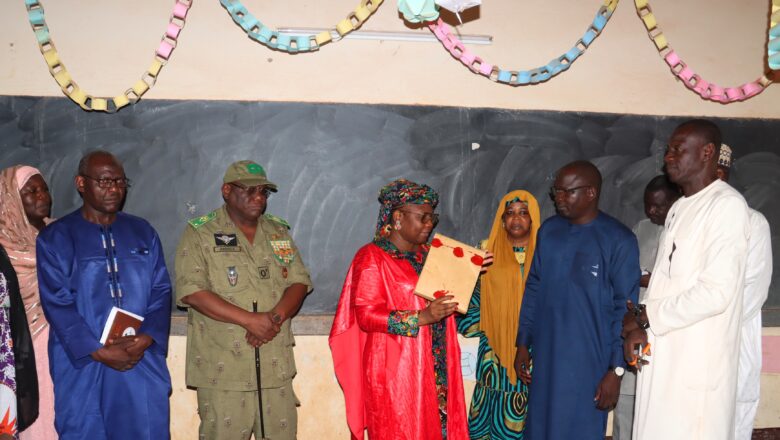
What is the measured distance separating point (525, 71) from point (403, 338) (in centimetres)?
235

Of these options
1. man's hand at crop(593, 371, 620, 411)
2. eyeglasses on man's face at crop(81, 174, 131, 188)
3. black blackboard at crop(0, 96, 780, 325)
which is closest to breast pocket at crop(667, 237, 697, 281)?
man's hand at crop(593, 371, 620, 411)

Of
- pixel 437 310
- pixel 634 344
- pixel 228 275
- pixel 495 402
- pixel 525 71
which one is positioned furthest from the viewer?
pixel 525 71

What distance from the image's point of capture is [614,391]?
3389 millimetres

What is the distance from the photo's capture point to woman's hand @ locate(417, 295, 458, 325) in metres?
3.30

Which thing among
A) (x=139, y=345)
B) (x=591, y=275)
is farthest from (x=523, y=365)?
(x=139, y=345)

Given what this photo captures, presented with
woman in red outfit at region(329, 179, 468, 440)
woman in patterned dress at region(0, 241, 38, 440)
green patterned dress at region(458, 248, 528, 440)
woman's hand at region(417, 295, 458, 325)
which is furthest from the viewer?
green patterned dress at region(458, 248, 528, 440)

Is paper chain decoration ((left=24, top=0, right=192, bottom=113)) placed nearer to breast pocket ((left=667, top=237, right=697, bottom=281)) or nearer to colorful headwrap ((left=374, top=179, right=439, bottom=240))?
colorful headwrap ((left=374, top=179, right=439, bottom=240))

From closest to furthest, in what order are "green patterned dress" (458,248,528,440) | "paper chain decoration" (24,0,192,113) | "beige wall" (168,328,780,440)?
"green patterned dress" (458,248,528,440)
"paper chain decoration" (24,0,192,113)
"beige wall" (168,328,780,440)

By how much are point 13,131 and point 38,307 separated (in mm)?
1374

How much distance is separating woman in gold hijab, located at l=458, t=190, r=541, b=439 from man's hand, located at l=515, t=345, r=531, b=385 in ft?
0.39

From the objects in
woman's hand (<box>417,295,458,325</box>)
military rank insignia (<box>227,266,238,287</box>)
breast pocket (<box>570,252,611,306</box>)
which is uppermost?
breast pocket (<box>570,252,611,306</box>)

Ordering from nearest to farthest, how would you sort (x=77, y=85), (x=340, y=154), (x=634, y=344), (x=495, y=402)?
(x=634, y=344), (x=495, y=402), (x=77, y=85), (x=340, y=154)

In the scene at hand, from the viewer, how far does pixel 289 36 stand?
4.35 meters

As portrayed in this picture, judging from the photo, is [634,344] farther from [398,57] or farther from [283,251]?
[398,57]
